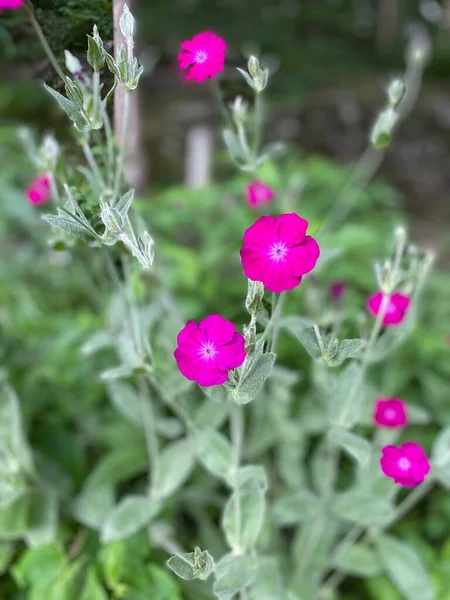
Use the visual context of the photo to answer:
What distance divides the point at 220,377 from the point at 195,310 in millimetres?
668

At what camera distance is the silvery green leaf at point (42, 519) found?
917mm

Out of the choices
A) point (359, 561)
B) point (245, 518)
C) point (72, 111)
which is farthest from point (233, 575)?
point (72, 111)

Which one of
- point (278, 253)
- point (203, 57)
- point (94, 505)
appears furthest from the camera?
point (94, 505)

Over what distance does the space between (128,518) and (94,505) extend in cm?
11

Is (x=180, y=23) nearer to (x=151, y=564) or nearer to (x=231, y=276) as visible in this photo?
(x=231, y=276)

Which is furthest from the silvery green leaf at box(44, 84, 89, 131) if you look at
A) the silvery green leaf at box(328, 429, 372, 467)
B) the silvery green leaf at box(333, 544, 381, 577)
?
the silvery green leaf at box(333, 544, 381, 577)

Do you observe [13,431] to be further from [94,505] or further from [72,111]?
[72,111]

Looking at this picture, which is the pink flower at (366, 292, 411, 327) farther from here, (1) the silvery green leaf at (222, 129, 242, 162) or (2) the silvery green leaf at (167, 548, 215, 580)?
(2) the silvery green leaf at (167, 548, 215, 580)

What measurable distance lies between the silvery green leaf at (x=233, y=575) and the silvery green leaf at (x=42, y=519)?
1.06 feet

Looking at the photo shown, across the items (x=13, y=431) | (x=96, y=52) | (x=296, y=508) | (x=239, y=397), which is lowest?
(x=296, y=508)

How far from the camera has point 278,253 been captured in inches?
21.1

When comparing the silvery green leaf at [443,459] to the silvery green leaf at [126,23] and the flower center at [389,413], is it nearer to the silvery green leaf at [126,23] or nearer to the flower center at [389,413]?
the flower center at [389,413]

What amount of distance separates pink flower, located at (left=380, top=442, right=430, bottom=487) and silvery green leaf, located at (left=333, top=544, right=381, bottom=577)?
33 centimetres

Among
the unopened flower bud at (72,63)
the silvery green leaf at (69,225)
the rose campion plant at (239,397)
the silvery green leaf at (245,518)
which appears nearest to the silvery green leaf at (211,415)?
the rose campion plant at (239,397)
